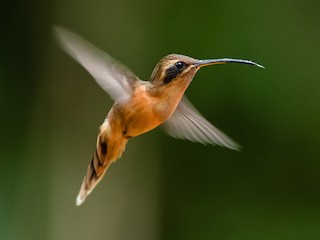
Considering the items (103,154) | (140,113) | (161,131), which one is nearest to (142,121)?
(140,113)

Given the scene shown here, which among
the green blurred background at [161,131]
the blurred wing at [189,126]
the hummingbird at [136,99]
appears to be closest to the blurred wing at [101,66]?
the hummingbird at [136,99]

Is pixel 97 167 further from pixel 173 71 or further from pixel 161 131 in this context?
pixel 161 131

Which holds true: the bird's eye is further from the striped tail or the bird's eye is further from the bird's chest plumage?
the striped tail

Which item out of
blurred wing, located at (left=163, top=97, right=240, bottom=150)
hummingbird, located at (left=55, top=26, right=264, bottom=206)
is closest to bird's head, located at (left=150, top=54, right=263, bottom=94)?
hummingbird, located at (left=55, top=26, right=264, bottom=206)

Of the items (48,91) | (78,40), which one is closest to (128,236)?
(48,91)

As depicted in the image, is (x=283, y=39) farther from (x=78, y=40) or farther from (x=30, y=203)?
(x=78, y=40)

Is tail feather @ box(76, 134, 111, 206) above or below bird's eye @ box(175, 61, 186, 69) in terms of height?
below

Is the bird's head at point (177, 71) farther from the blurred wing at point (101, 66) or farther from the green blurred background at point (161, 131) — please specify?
the green blurred background at point (161, 131)
